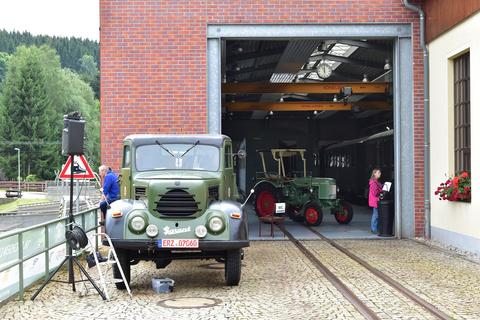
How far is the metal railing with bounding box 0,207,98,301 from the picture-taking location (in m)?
8.48

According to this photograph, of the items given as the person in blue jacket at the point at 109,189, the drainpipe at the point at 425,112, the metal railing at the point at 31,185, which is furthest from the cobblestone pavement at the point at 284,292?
the metal railing at the point at 31,185

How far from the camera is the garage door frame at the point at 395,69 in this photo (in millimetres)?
15688

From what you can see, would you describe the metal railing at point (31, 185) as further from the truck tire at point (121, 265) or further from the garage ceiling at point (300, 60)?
the truck tire at point (121, 265)

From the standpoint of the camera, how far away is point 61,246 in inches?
448

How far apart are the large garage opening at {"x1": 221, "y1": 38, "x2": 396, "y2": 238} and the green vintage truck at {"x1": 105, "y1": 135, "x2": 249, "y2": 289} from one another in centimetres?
611

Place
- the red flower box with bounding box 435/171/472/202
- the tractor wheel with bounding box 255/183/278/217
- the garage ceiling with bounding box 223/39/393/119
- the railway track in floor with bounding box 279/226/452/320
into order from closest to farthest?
the railway track in floor with bounding box 279/226/452/320 → the red flower box with bounding box 435/171/472/202 → the garage ceiling with bounding box 223/39/393/119 → the tractor wheel with bounding box 255/183/278/217

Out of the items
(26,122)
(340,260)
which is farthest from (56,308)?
(26,122)

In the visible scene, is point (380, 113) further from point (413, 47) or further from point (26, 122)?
point (26, 122)

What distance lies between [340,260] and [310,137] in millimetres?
26457

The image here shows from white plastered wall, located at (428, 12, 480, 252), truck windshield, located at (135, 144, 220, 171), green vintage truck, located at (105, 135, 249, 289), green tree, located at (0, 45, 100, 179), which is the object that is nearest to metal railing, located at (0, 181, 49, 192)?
green tree, located at (0, 45, 100, 179)

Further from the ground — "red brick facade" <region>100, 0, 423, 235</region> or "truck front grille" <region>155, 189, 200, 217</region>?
"red brick facade" <region>100, 0, 423, 235</region>

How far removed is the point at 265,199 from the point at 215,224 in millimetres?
11774

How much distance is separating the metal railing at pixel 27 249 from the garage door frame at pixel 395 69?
5.77 m

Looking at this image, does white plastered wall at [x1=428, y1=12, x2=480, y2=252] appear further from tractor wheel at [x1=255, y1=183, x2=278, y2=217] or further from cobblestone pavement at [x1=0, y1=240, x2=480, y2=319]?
tractor wheel at [x1=255, y1=183, x2=278, y2=217]
